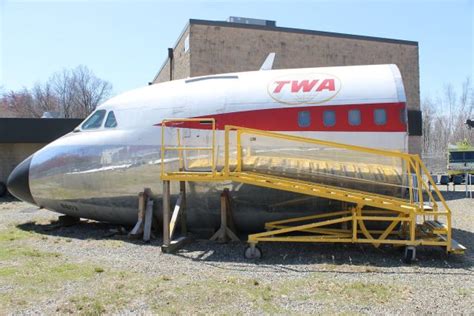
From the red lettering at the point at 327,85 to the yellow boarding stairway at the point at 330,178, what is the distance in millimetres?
1532

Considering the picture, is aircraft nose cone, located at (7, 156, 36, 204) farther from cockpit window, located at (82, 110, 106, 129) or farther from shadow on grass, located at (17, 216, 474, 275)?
shadow on grass, located at (17, 216, 474, 275)

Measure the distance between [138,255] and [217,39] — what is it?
16.0m

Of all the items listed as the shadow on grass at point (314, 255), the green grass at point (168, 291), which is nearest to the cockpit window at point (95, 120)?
the shadow on grass at point (314, 255)

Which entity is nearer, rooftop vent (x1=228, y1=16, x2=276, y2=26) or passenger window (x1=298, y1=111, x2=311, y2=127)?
passenger window (x1=298, y1=111, x2=311, y2=127)

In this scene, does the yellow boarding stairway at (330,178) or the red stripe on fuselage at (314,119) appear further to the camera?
the red stripe on fuselage at (314,119)

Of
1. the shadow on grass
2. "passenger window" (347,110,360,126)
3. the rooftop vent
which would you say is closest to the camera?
the shadow on grass

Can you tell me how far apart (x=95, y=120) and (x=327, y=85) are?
6463mm

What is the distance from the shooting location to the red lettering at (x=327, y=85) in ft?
33.2

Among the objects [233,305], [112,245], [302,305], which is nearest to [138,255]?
[112,245]

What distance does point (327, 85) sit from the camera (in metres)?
10.2

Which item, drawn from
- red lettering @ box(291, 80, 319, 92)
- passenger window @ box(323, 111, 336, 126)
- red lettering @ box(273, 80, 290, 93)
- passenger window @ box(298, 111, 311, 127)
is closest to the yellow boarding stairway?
passenger window @ box(298, 111, 311, 127)

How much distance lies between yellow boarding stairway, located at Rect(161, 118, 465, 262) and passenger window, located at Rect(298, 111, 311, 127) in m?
0.58

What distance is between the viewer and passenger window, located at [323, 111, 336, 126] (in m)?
9.94

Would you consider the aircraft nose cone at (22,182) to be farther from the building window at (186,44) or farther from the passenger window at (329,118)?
the building window at (186,44)
